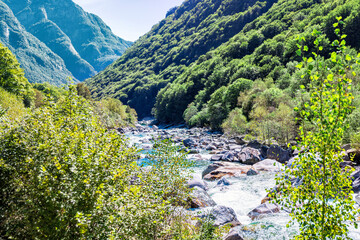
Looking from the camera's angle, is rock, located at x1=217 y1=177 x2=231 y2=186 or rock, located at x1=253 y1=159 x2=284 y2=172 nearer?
rock, located at x1=217 y1=177 x2=231 y2=186

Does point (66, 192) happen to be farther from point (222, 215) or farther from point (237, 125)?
point (237, 125)

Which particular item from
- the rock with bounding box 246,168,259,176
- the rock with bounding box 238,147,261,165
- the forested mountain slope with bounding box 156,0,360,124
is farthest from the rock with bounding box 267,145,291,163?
the forested mountain slope with bounding box 156,0,360,124

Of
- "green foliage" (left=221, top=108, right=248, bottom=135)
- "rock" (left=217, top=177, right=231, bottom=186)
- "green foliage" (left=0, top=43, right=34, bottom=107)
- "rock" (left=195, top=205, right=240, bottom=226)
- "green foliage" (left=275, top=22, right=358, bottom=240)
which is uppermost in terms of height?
"green foliage" (left=0, top=43, right=34, bottom=107)

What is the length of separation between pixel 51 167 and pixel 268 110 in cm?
4738

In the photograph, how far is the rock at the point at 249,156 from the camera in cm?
3077

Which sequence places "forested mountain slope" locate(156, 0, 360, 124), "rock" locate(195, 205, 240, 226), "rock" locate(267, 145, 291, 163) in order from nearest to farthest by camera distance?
"rock" locate(195, 205, 240, 226), "rock" locate(267, 145, 291, 163), "forested mountain slope" locate(156, 0, 360, 124)

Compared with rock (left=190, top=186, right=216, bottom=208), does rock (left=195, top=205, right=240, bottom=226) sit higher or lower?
higher

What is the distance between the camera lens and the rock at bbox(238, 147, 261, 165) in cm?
3077

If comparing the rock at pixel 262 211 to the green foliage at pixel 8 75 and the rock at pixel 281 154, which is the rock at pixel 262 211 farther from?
the green foliage at pixel 8 75

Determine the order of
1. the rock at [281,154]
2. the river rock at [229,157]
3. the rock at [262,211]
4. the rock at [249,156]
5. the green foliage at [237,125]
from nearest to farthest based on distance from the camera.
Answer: the rock at [262,211] < the rock at [281,154] < the rock at [249,156] < the river rock at [229,157] < the green foliage at [237,125]

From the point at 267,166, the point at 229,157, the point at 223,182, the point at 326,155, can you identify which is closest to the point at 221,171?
the point at 223,182

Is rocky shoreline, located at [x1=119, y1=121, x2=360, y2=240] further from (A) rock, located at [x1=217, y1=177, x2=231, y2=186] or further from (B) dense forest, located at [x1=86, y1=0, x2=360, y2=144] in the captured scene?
(B) dense forest, located at [x1=86, y1=0, x2=360, y2=144]

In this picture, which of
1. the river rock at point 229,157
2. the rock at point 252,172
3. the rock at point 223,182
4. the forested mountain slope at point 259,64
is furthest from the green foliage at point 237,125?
the rock at point 223,182

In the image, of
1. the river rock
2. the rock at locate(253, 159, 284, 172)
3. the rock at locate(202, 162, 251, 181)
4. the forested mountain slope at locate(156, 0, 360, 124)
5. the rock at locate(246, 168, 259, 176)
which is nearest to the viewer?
the rock at locate(246, 168, 259, 176)
